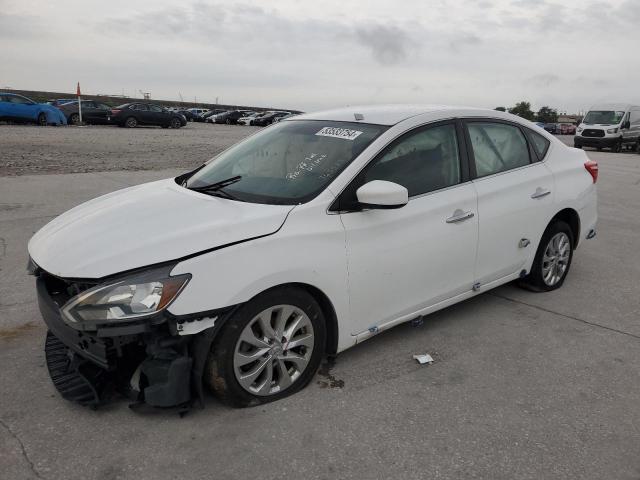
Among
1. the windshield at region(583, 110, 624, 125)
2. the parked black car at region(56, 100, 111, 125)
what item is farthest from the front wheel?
the parked black car at region(56, 100, 111, 125)

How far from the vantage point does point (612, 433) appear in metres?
2.83

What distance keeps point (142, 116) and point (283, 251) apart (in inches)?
1214

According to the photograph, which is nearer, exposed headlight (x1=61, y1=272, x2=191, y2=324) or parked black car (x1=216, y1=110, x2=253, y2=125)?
exposed headlight (x1=61, y1=272, x2=191, y2=324)

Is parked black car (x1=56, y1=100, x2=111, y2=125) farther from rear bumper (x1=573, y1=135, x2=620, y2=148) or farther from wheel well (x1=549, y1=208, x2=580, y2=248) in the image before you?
wheel well (x1=549, y1=208, x2=580, y2=248)

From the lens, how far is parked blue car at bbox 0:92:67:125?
2589cm

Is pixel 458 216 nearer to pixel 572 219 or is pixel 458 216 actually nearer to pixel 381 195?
pixel 381 195

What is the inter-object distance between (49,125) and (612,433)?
30125 millimetres

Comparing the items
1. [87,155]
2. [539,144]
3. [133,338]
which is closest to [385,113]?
[539,144]

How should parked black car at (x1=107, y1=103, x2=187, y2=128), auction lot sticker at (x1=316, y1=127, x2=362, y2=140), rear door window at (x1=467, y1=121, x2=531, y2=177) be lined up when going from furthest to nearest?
parked black car at (x1=107, y1=103, x2=187, y2=128) < rear door window at (x1=467, y1=121, x2=531, y2=177) < auction lot sticker at (x1=316, y1=127, x2=362, y2=140)

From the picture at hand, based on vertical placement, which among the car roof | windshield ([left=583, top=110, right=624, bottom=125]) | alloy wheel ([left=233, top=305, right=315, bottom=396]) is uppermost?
windshield ([left=583, top=110, right=624, bottom=125])

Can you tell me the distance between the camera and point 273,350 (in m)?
2.98

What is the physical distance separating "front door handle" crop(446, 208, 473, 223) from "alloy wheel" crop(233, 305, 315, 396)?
4.16 feet

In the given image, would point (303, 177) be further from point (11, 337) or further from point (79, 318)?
point (11, 337)

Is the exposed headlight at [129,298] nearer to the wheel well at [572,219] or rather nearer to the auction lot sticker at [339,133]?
the auction lot sticker at [339,133]
